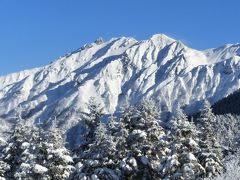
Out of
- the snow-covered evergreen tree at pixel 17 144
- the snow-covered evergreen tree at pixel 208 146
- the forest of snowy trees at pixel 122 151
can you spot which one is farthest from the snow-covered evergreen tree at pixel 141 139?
the snow-covered evergreen tree at pixel 17 144

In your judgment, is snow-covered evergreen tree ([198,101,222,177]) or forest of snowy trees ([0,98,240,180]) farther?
snow-covered evergreen tree ([198,101,222,177])

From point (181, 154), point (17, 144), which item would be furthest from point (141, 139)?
point (17, 144)

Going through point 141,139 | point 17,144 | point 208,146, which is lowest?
point 141,139

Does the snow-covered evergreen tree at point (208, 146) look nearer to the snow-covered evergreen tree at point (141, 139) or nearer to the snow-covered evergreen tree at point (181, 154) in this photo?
the snow-covered evergreen tree at point (181, 154)

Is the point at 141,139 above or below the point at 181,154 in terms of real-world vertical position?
above

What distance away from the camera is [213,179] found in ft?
152

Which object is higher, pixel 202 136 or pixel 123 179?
pixel 202 136

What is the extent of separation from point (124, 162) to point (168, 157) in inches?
138

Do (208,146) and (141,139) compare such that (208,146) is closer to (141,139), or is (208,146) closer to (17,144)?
(141,139)

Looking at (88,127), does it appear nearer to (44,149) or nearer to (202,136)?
(44,149)

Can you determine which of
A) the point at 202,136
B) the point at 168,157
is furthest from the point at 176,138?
the point at 202,136

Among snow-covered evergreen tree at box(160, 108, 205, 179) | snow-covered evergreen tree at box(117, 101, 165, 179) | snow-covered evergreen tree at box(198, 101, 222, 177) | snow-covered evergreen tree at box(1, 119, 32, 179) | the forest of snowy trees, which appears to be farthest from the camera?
snow-covered evergreen tree at box(198, 101, 222, 177)

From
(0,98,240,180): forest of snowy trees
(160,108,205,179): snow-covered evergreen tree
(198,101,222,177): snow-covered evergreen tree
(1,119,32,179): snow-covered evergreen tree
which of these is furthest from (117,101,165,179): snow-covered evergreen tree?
(1,119,32,179): snow-covered evergreen tree

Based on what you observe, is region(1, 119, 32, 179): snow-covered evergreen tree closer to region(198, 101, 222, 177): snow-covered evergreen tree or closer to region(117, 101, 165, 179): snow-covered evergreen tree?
region(117, 101, 165, 179): snow-covered evergreen tree
